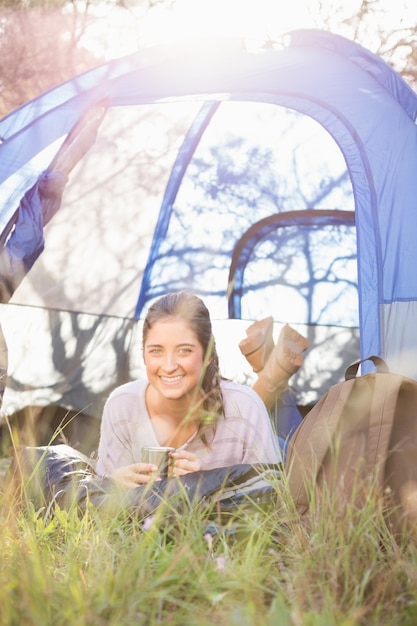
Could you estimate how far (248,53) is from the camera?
2.85m

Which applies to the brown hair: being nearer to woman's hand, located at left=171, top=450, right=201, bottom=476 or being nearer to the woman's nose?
the woman's nose

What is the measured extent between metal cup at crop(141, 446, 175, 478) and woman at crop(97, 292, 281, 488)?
0.86ft

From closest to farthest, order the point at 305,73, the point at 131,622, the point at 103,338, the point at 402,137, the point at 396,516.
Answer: the point at 131,622 → the point at 396,516 → the point at 402,137 → the point at 305,73 → the point at 103,338

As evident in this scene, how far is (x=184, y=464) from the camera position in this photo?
1.98 metres

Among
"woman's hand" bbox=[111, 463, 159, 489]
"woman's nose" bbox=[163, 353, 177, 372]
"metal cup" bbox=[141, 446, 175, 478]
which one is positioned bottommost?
"woman's hand" bbox=[111, 463, 159, 489]

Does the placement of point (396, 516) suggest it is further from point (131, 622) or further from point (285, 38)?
point (285, 38)

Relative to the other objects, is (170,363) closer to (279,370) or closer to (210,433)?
(210,433)

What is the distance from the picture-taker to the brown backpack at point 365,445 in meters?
1.70

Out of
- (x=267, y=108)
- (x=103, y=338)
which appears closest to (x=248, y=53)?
(x=267, y=108)

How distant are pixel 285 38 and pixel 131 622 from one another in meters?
2.22

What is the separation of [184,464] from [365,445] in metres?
0.45

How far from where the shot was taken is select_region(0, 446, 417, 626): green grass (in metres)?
1.21

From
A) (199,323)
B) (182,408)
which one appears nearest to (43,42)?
(199,323)

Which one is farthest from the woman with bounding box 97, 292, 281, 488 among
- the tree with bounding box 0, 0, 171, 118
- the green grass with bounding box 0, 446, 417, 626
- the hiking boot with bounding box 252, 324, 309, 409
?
the tree with bounding box 0, 0, 171, 118
